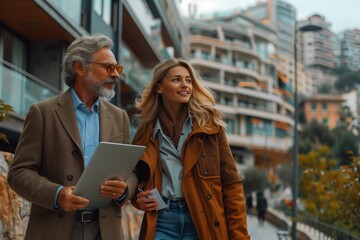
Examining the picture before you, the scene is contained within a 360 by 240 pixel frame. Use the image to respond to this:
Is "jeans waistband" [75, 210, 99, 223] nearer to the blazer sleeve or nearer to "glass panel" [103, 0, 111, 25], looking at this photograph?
the blazer sleeve

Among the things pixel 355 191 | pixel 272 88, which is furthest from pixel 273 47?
pixel 355 191

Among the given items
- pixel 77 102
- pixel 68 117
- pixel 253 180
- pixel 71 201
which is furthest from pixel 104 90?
pixel 253 180

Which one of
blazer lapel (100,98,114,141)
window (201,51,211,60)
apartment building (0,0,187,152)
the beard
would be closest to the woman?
blazer lapel (100,98,114,141)

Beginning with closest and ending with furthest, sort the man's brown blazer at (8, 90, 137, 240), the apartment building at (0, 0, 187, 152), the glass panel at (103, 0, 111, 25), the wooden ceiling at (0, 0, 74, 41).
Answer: the man's brown blazer at (8, 90, 137, 240), the apartment building at (0, 0, 187, 152), the wooden ceiling at (0, 0, 74, 41), the glass panel at (103, 0, 111, 25)

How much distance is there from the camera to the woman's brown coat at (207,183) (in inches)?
139

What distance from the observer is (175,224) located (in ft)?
11.7

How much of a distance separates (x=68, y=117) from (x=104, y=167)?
0.44 metres

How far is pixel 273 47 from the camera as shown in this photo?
323 ft

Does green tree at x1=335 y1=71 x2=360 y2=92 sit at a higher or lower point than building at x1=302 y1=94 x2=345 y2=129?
lower

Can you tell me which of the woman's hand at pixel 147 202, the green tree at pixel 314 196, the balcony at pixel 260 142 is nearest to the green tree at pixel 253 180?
the balcony at pixel 260 142

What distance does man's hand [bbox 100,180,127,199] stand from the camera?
124 inches

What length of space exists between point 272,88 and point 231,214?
304ft

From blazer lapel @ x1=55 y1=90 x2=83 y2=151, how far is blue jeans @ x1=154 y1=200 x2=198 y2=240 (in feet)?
2.28

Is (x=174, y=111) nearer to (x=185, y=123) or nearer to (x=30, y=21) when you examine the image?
(x=185, y=123)
